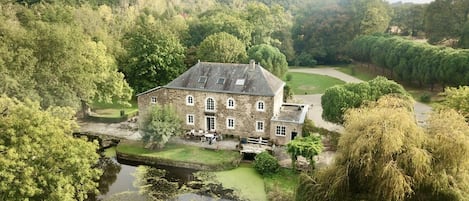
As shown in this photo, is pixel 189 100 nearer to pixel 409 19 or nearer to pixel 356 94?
pixel 356 94

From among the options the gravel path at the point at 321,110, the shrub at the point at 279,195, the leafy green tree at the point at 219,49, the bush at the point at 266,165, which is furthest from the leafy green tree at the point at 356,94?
the leafy green tree at the point at 219,49

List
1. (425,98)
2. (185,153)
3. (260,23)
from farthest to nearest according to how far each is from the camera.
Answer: (260,23) < (425,98) < (185,153)

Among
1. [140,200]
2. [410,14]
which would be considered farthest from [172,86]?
[410,14]

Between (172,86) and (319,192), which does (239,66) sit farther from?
(319,192)

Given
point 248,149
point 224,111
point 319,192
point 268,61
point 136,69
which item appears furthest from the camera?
point 268,61

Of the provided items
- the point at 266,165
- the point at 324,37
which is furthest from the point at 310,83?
the point at 266,165

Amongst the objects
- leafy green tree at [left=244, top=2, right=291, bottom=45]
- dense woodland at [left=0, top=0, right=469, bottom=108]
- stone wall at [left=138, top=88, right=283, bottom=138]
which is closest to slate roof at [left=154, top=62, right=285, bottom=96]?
stone wall at [left=138, top=88, right=283, bottom=138]

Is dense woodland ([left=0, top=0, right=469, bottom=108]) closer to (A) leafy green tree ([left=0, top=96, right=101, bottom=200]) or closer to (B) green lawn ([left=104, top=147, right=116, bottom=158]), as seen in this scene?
(B) green lawn ([left=104, top=147, right=116, bottom=158])
